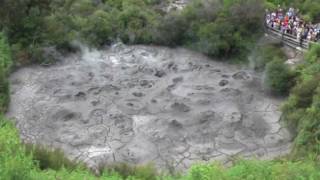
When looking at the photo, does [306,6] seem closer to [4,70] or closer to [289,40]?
[289,40]

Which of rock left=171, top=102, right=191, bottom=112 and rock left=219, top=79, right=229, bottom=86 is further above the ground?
rock left=219, top=79, right=229, bottom=86

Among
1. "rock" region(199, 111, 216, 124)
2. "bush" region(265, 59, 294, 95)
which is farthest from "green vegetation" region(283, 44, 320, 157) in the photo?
"rock" region(199, 111, 216, 124)

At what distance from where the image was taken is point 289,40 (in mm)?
34375

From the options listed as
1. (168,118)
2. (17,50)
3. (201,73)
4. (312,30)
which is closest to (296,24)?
(312,30)

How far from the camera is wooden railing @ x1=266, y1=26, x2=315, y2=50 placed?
33.0m

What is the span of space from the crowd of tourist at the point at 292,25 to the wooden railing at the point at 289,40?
0.21m

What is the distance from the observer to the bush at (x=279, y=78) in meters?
30.0

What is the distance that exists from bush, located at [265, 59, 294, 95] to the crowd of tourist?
12.6ft

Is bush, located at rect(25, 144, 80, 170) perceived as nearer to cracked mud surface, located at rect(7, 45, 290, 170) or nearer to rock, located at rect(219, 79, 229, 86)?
cracked mud surface, located at rect(7, 45, 290, 170)

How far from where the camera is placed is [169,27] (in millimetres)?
37094

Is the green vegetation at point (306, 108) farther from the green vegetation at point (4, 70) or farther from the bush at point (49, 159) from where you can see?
the green vegetation at point (4, 70)

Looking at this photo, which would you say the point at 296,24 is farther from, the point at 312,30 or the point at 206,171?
the point at 206,171

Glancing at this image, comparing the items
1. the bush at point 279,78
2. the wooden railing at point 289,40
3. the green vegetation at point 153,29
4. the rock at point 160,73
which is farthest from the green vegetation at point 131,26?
the bush at point 279,78

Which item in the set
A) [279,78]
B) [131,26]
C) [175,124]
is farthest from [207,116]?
[131,26]
